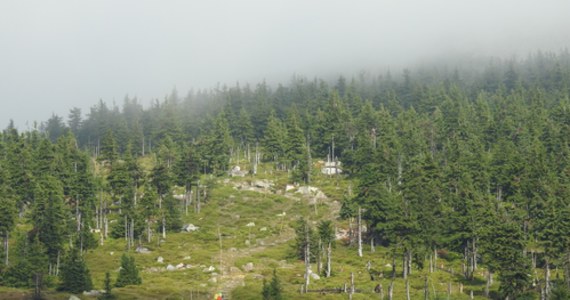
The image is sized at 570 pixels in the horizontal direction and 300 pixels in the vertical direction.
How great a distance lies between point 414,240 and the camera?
57594 mm

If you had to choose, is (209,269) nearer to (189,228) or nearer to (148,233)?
(148,233)

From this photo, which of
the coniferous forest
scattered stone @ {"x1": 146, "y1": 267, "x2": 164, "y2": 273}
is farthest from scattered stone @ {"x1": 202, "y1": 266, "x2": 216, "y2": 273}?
scattered stone @ {"x1": 146, "y1": 267, "x2": 164, "y2": 273}

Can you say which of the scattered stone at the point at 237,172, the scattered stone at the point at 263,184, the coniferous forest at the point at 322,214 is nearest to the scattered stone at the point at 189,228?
the coniferous forest at the point at 322,214

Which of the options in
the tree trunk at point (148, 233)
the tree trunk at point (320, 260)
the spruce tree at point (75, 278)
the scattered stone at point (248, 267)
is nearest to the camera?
the spruce tree at point (75, 278)

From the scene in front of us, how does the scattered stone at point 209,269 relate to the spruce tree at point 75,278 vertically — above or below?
below

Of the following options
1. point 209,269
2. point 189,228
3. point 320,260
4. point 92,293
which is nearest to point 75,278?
point 92,293

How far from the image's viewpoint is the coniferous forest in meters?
56.1

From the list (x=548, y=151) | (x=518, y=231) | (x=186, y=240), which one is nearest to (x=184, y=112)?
(x=186, y=240)

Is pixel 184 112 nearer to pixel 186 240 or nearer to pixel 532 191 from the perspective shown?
pixel 186 240

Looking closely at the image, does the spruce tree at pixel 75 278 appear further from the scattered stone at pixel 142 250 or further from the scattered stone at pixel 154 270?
the scattered stone at pixel 142 250

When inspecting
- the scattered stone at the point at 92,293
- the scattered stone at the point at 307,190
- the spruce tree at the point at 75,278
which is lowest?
the scattered stone at the point at 92,293

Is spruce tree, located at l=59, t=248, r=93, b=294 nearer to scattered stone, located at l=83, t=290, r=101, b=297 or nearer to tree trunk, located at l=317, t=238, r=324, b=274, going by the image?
scattered stone, located at l=83, t=290, r=101, b=297

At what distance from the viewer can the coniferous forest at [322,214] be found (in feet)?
184

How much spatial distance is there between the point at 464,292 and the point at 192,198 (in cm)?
6313
